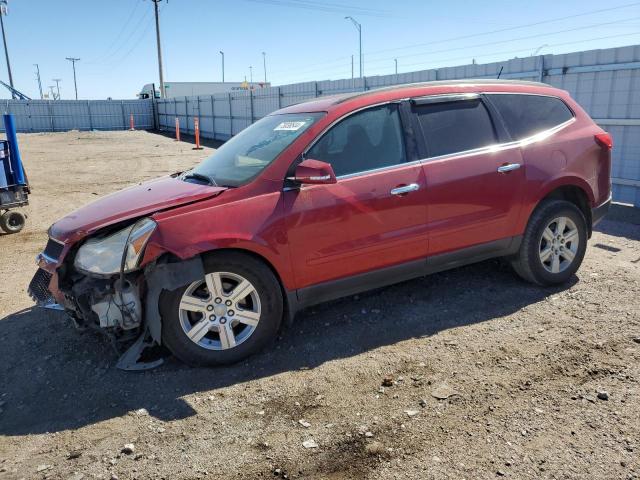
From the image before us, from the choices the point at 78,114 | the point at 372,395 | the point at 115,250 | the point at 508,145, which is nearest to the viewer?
the point at 372,395

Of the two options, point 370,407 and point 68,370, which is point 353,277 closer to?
point 370,407

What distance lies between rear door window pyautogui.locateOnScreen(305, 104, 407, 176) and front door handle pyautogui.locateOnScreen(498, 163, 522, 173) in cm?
91

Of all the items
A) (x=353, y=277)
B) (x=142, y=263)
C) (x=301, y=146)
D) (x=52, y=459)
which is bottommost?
(x=52, y=459)

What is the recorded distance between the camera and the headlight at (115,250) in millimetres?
3576

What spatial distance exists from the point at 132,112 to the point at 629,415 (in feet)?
142

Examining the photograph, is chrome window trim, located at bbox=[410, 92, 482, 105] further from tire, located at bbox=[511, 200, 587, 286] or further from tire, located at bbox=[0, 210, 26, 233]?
tire, located at bbox=[0, 210, 26, 233]

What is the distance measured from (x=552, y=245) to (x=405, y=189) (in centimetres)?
173

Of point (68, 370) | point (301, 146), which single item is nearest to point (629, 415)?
point (301, 146)

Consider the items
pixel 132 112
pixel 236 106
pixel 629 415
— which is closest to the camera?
pixel 629 415

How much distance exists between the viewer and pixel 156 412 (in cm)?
335

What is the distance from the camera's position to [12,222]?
830 centimetres

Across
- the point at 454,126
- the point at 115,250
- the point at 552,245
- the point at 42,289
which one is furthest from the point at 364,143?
the point at 42,289

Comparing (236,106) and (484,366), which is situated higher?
(236,106)

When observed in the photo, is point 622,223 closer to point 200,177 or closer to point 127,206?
point 200,177
